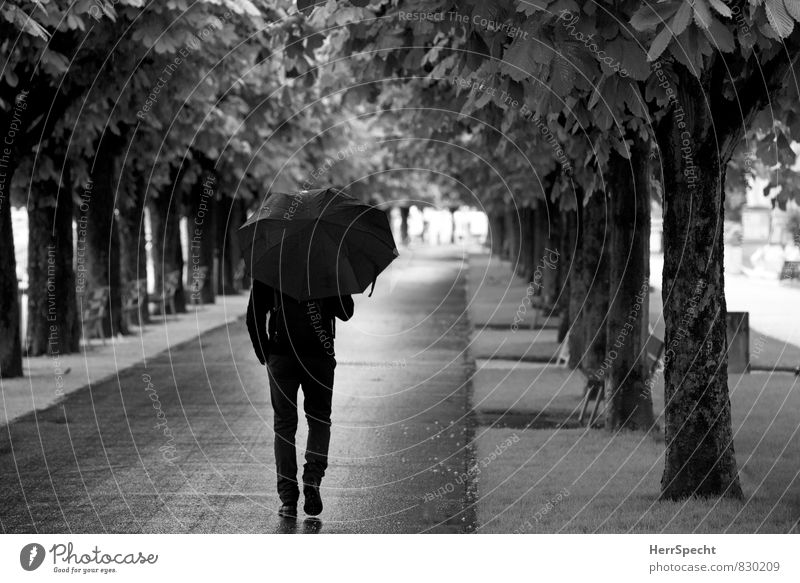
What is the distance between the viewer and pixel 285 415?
9648 millimetres

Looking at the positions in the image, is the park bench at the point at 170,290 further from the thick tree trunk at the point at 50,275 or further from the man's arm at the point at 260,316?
the man's arm at the point at 260,316

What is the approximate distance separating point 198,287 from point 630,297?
25497 millimetres

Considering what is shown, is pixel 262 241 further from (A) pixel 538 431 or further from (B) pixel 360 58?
(B) pixel 360 58

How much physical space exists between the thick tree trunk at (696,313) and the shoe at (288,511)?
2.72m

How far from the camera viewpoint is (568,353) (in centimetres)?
2138

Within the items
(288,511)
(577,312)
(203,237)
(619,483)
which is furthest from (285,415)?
(203,237)

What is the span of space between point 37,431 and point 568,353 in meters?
9.22

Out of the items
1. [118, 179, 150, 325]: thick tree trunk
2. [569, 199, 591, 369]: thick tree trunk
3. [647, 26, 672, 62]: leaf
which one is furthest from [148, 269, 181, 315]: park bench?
[647, 26, 672, 62]: leaf

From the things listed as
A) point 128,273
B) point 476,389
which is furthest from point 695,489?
point 128,273

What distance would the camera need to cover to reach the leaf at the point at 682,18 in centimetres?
685

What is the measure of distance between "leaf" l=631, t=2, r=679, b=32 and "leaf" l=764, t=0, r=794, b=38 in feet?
1.49

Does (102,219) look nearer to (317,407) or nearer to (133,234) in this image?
(133,234)

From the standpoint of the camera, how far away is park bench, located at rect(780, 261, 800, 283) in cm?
4625

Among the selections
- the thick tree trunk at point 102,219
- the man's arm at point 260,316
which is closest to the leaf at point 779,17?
the man's arm at point 260,316
